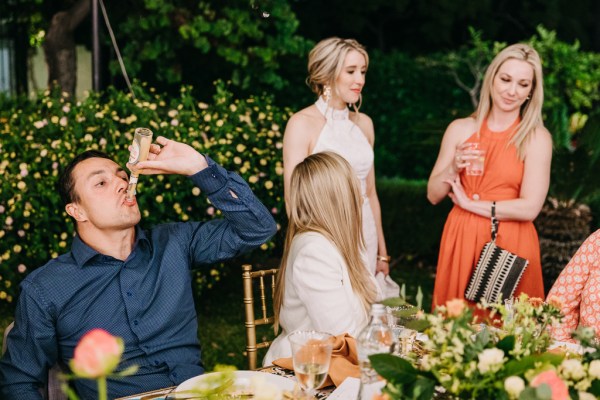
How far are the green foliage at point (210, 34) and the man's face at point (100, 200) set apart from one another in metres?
4.54

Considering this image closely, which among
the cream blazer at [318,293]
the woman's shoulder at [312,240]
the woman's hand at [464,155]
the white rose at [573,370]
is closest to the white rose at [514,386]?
the white rose at [573,370]

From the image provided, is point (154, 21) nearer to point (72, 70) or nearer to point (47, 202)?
point (72, 70)

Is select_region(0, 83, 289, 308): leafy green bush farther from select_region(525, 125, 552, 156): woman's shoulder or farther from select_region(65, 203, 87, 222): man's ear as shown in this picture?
select_region(65, 203, 87, 222): man's ear

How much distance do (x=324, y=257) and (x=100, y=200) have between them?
0.82m

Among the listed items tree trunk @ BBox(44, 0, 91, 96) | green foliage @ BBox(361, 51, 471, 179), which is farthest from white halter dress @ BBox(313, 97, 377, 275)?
green foliage @ BBox(361, 51, 471, 179)

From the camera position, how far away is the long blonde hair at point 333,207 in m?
2.55

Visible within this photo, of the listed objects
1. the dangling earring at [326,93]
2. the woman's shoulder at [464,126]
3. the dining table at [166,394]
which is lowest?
the dining table at [166,394]

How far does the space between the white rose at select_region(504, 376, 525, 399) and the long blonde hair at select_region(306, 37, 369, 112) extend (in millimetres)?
2652

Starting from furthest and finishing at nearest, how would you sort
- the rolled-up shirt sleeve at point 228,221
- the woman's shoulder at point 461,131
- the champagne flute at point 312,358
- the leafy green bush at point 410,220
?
the leafy green bush at point 410,220 < the woman's shoulder at point 461,131 < the rolled-up shirt sleeve at point 228,221 < the champagne flute at point 312,358

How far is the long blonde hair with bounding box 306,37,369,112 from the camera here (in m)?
3.78

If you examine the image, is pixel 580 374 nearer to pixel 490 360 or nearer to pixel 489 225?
pixel 490 360

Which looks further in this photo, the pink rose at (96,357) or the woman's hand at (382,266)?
the woman's hand at (382,266)

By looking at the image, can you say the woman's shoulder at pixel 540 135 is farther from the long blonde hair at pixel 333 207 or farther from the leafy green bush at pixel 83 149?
the leafy green bush at pixel 83 149

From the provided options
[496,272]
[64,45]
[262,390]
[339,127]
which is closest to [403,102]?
[64,45]
